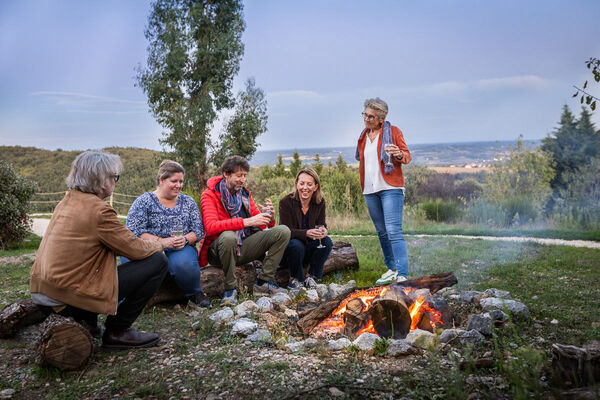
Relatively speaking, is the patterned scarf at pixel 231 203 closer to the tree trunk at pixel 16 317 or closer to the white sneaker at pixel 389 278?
the white sneaker at pixel 389 278

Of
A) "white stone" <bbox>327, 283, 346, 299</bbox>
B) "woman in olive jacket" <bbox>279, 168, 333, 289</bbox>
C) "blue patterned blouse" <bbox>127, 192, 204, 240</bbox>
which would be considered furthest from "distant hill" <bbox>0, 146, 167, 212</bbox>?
"white stone" <bbox>327, 283, 346, 299</bbox>

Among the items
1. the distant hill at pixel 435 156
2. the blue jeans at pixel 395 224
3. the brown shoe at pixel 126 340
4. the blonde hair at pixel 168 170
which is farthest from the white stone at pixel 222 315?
the distant hill at pixel 435 156

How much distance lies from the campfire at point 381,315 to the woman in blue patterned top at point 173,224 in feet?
3.83

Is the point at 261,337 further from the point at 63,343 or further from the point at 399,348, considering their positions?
the point at 63,343

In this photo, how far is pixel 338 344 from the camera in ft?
9.42

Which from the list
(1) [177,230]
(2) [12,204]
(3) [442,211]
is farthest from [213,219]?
(3) [442,211]

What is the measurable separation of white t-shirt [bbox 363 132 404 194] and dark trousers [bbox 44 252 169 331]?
2.39m

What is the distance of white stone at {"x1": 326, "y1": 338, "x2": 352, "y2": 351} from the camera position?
2852mm

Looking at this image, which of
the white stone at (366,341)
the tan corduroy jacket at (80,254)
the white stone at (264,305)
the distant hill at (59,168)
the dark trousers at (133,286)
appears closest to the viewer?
the tan corduroy jacket at (80,254)

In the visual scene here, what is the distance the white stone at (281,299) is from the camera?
3.95 metres

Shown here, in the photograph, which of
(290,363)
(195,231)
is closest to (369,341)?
(290,363)

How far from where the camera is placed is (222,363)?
2.63m

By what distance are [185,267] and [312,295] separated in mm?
1268

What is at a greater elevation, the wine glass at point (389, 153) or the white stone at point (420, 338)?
the wine glass at point (389, 153)
